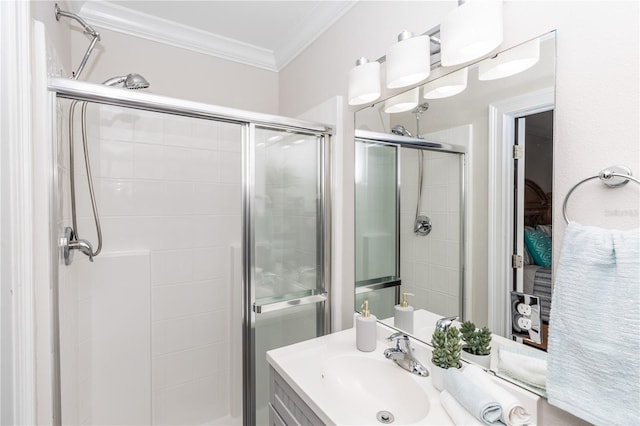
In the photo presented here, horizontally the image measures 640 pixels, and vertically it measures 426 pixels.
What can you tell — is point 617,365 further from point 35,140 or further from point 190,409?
point 190,409

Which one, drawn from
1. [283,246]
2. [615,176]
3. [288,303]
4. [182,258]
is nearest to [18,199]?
[283,246]

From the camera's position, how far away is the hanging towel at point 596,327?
601mm

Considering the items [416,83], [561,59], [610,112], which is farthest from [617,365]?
[416,83]

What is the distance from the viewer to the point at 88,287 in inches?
67.2

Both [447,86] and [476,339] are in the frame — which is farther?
[447,86]

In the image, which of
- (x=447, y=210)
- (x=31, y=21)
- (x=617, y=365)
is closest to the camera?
(x=617, y=365)

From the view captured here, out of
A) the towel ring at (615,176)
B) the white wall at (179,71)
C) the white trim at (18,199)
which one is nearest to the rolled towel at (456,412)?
the towel ring at (615,176)

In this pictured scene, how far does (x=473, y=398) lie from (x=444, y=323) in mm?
279

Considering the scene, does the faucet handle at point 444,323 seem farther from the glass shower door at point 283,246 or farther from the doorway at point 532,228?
the glass shower door at point 283,246

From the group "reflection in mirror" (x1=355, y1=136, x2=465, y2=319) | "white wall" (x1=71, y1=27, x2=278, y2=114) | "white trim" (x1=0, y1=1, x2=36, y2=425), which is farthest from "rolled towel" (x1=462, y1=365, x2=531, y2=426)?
"white wall" (x1=71, y1=27, x2=278, y2=114)

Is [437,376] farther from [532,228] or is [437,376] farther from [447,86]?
[447,86]

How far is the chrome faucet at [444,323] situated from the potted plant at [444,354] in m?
0.05

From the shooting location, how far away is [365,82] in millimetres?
1273

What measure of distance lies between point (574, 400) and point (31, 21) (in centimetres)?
169
